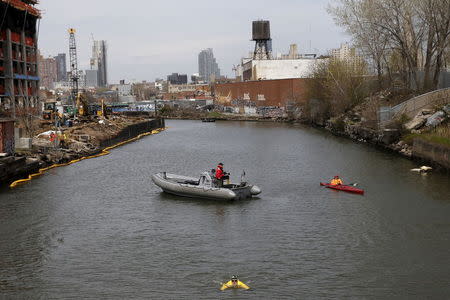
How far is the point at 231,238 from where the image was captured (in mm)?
33344

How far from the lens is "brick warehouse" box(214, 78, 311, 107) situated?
146000 mm

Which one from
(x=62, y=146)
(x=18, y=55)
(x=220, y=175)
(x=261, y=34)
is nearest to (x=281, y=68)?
(x=261, y=34)

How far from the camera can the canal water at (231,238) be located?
1025 inches

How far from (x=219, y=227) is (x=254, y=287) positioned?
10377mm

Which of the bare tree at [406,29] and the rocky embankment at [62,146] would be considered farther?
the bare tree at [406,29]

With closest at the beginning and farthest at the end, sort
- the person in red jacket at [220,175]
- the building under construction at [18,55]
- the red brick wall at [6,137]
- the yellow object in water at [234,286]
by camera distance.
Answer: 1. the yellow object in water at [234,286]
2. the person in red jacket at [220,175]
3. the red brick wall at [6,137]
4. the building under construction at [18,55]

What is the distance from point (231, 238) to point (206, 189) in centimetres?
950

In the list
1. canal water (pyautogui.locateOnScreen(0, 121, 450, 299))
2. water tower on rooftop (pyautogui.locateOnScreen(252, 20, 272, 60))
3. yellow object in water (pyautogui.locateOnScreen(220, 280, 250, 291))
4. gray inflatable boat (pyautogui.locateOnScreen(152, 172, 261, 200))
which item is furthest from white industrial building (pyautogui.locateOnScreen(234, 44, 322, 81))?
yellow object in water (pyautogui.locateOnScreen(220, 280, 250, 291))

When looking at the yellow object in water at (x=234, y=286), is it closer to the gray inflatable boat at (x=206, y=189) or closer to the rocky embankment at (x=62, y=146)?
the gray inflatable boat at (x=206, y=189)

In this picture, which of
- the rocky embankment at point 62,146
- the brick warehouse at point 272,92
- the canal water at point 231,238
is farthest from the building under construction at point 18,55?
the brick warehouse at point 272,92

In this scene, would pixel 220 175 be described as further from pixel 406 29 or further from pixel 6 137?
pixel 406 29

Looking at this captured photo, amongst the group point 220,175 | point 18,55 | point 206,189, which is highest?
point 18,55

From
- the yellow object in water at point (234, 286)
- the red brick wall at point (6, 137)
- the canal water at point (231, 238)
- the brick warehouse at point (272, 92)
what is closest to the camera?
the yellow object in water at point (234, 286)

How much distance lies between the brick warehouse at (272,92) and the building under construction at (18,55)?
195 ft
